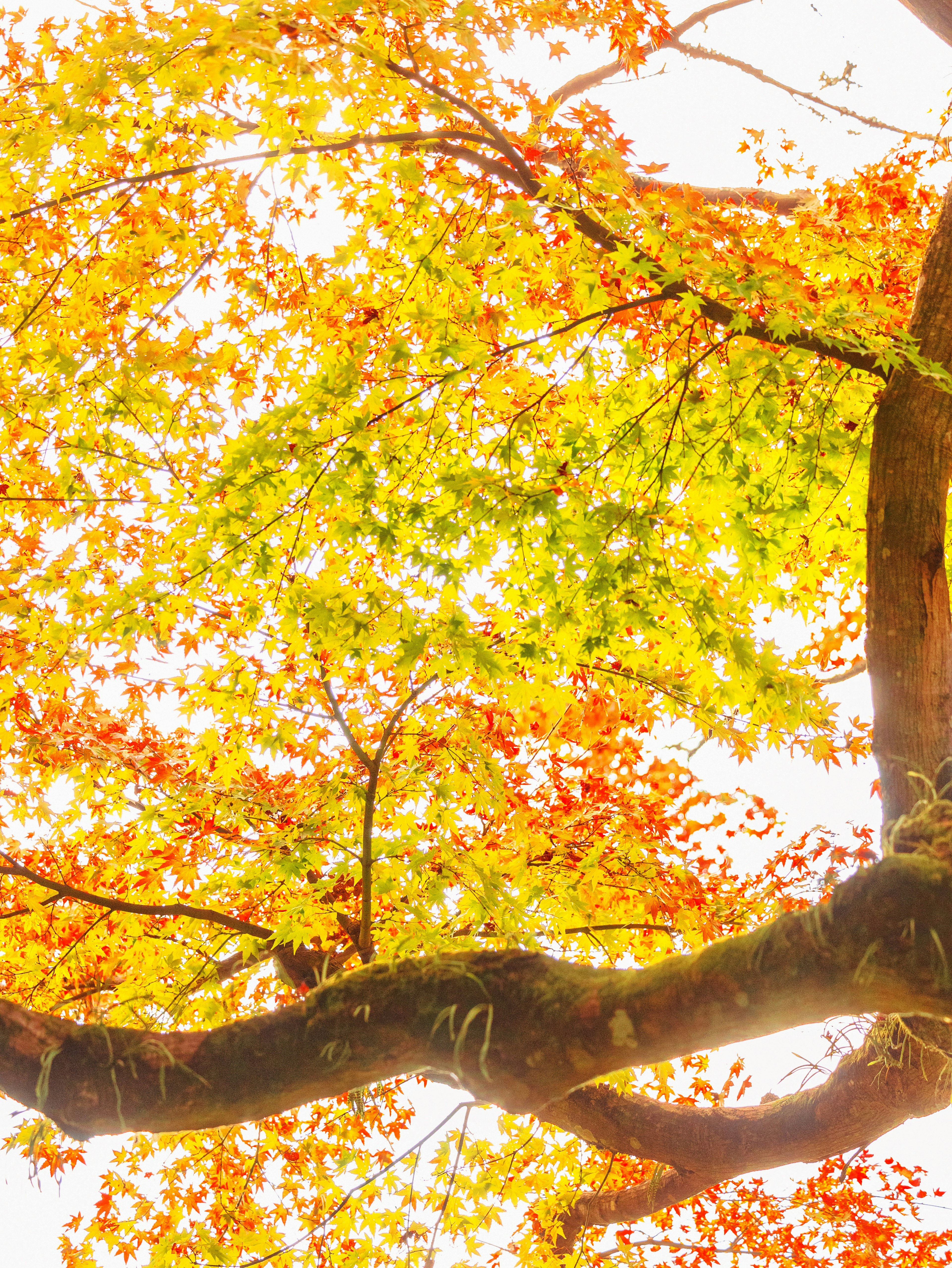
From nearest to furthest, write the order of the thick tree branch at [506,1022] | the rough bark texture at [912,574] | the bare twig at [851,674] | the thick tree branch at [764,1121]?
the thick tree branch at [506,1022], the rough bark texture at [912,574], the thick tree branch at [764,1121], the bare twig at [851,674]

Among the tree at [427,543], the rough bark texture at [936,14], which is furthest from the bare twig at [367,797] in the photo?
the rough bark texture at [936,14]

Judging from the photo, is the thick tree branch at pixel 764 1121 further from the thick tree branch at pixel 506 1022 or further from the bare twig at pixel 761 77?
the bare twig at pixel 761 77

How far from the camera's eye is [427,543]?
3.82 m

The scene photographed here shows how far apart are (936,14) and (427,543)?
11.5 feet

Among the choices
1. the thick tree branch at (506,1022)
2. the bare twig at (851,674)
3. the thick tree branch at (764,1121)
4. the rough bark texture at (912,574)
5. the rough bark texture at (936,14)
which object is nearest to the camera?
the thick tree branch at (506,1022)

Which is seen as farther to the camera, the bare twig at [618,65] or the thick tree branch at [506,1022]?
the bare twig at [618,65]

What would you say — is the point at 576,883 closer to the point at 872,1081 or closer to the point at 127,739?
the point at 872,1081

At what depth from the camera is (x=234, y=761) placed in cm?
402

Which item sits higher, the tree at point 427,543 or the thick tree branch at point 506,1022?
the tree at point 427,543

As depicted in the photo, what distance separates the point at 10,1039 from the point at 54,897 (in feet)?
7.37

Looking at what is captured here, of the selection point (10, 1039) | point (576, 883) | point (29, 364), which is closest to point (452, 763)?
point (576, 883)

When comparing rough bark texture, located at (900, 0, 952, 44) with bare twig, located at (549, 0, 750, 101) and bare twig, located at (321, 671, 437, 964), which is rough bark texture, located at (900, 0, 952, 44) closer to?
bare twig, located at (549, 0, 750, 101)

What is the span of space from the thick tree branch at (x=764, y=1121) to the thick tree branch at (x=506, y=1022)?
208cm

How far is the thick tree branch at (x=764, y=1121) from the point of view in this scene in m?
3.72
